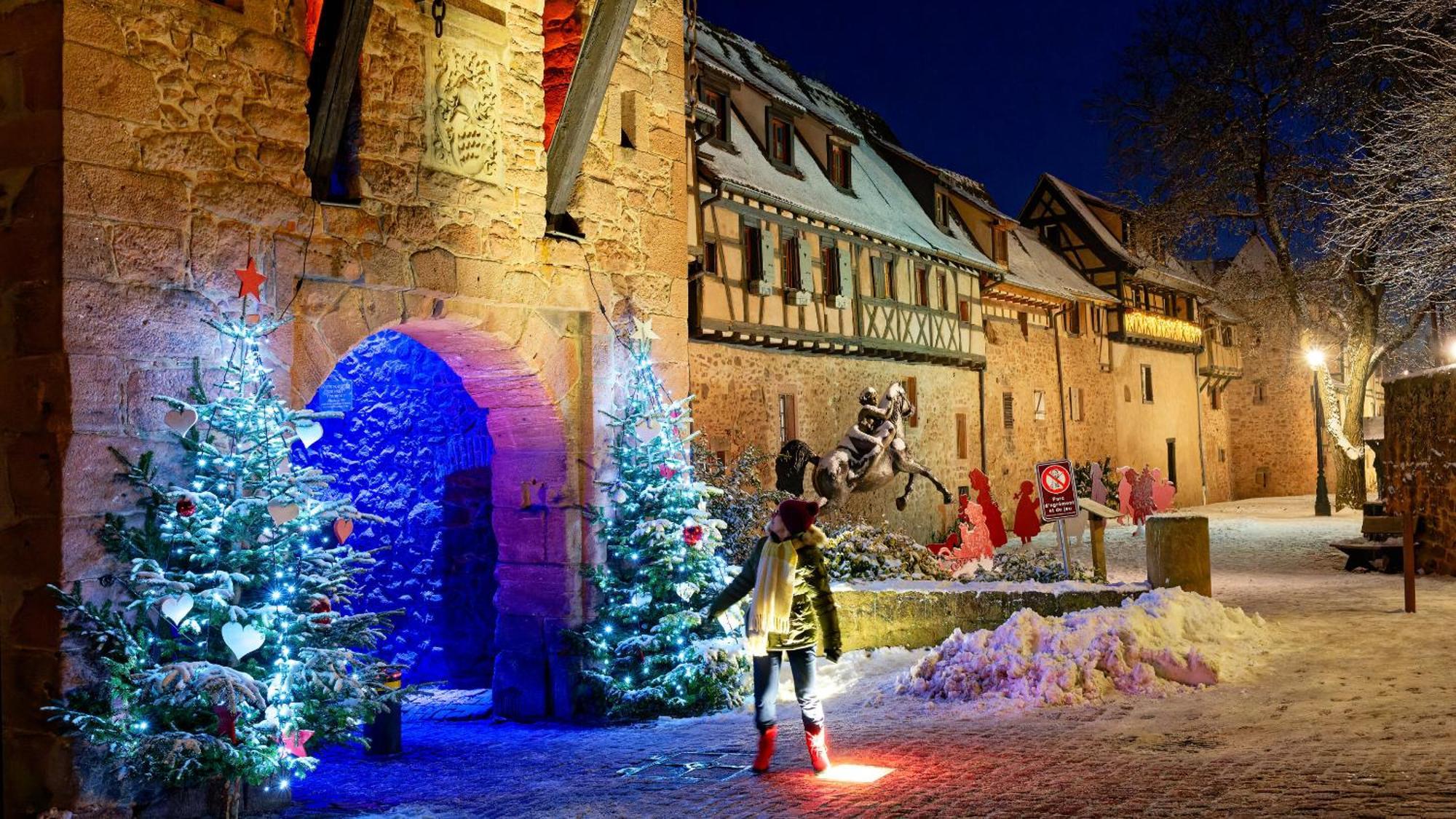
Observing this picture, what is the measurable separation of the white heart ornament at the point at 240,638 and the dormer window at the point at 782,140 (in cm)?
1631

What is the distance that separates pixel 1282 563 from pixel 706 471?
30.7 feet

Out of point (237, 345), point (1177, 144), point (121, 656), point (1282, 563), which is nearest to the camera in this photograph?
point (121, 656)

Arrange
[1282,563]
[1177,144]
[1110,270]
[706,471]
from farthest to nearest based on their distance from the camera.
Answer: [1110,270] → [1177,144] → [1282,563] → [706,471]

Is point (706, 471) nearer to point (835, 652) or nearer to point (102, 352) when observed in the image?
point (835, 652)

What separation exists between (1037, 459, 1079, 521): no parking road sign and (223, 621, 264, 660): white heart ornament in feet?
22.8

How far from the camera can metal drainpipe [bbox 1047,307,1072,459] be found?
105 ft

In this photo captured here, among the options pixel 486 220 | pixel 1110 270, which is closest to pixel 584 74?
pixel 486 220

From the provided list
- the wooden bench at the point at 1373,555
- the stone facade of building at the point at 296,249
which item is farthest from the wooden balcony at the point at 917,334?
the stone facade of building at the point at 296,249

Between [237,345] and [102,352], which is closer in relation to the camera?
[102,352]

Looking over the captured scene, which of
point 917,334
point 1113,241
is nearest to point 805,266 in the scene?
point 917,334

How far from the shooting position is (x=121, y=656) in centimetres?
573

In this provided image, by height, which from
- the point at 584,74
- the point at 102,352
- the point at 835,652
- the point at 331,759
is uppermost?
the point at 584,74

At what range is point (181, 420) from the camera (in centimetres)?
614

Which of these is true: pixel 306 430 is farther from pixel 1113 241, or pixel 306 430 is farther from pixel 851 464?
pixel 1113 241
